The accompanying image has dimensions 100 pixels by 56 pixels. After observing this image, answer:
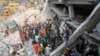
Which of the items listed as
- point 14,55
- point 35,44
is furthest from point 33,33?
point 35,44

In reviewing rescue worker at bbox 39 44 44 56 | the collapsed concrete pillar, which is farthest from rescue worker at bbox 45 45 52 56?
the collapsed concrete pillar

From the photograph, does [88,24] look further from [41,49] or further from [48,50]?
[41,49]

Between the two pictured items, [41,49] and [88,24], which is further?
[41,49]

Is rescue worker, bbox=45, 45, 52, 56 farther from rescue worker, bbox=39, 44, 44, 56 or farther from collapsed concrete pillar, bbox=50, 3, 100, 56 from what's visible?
collapsed concrete pillar, bbox=50, 3, 100, 56

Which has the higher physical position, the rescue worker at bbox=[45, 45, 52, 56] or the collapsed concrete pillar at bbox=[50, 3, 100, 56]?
the collapsed concrete pillar at bbox=[50, 3, 100, 56]

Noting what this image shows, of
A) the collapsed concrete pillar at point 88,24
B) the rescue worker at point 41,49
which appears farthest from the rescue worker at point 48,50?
the collapsed concrete pillar at point 88,24

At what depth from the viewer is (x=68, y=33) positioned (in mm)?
16062

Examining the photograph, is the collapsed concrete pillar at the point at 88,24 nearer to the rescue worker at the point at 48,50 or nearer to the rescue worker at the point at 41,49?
the rescue worker at the point at 48,50

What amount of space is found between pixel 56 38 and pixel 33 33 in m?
6.78

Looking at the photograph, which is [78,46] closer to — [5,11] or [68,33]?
[68,33]

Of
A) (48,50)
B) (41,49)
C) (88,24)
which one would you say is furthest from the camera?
(41,49)

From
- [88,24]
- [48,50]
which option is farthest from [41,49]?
[88,24]

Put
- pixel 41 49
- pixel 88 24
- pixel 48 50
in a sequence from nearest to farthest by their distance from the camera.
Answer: pixel 88 24, pixel 48 50, pixel 41 49

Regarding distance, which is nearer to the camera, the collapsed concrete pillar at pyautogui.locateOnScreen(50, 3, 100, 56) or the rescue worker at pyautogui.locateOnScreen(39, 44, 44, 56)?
the collapsed concrete pillar at pyautogui.locateOnScreen(50, 3, 100, 56)
